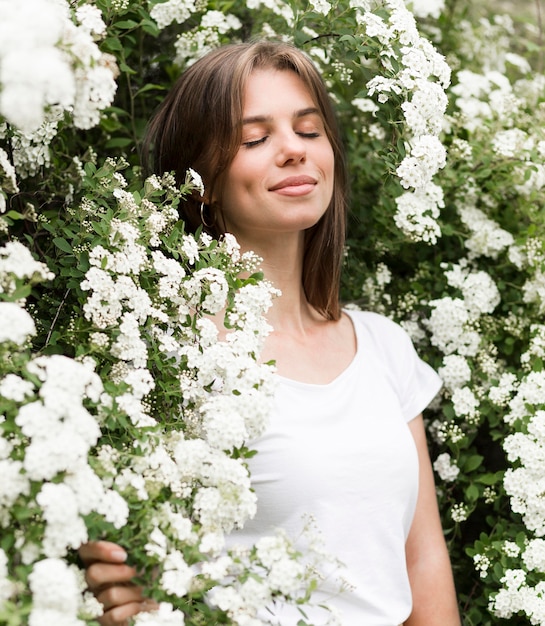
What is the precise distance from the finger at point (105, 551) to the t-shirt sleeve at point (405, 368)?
4.07 feet

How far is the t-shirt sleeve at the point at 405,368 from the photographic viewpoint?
260cm

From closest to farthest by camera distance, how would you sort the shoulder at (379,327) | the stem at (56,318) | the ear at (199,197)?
the stem at (56,318)
the ear at (199,197)
the shoulder at (379,327)

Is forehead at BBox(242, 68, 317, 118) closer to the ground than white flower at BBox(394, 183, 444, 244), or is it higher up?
higher up

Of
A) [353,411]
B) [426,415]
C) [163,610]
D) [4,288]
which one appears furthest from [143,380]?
[426,415]

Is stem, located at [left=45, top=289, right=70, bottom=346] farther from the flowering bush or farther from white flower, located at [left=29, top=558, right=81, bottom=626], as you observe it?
white flower, located at [left=29, top=558, right=81, bottom=626]

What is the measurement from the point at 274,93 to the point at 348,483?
1.08 metres

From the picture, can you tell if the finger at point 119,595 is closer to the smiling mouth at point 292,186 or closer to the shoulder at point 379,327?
the smiling mouth at point 292,186

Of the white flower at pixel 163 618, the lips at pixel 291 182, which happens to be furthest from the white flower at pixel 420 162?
the white flower at pixel 163 618

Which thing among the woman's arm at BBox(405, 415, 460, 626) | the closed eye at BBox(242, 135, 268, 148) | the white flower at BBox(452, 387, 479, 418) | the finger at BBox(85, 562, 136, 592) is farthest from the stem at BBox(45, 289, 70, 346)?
the white flower at BBox(452, 387, 479, 418)

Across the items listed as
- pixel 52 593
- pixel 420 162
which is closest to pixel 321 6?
pixel 420 162

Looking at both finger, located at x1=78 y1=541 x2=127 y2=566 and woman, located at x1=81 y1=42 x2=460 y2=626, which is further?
woman, located at x1=81 y1=42 x2=460 y2=626

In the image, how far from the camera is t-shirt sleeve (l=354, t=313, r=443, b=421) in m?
2.60

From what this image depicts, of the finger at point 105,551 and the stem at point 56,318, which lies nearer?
the finger at point 105,551

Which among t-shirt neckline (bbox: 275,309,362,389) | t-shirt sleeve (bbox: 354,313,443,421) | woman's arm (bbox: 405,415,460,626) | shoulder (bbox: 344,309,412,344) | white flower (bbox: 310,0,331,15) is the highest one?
white flower (bbox: 310,0,331,15)
